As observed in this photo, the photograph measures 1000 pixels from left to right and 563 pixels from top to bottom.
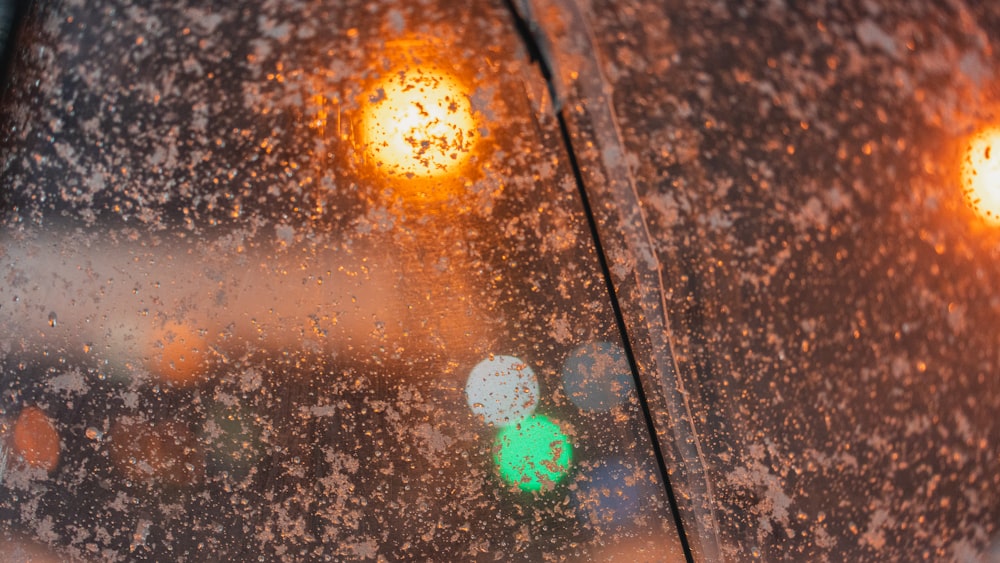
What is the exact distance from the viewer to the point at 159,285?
0.52m

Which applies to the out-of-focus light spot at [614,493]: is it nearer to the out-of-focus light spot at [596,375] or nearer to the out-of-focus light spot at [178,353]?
the out-of-focus light spot at [596,375]

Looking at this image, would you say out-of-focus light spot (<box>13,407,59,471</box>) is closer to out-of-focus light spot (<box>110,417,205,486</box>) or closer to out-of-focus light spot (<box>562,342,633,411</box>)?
out-of-focus light spot (<box>110,417,205,486</box>)

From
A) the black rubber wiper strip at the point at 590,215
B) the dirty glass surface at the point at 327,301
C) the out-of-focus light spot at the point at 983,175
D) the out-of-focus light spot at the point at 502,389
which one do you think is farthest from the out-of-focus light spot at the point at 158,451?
the out-of-focus light spot at the point at 983,175

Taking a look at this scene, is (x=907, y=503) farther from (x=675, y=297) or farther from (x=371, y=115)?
(x=371, y=115)

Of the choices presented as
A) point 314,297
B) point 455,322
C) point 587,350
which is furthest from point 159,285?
point 587,350

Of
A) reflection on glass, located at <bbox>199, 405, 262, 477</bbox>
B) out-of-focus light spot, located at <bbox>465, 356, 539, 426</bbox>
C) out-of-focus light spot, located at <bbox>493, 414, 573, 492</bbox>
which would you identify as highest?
out-of-focus light spot, located at <bbox>465, 356, 539, 426</bbox>

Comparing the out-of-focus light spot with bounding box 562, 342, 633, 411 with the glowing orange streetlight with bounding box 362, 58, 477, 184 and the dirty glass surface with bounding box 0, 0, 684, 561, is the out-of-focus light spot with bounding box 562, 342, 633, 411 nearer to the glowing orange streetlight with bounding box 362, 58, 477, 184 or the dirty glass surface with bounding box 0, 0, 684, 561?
the dirty glass surface with bounding box 0, 0, 684, 561

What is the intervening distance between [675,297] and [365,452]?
0.27m

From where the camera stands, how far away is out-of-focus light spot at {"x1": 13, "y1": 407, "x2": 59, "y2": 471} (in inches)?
21.9

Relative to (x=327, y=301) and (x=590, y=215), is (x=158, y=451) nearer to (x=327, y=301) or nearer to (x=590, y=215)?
(x=327, y=301)

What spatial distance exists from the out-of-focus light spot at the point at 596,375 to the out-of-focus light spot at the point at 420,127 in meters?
0.17

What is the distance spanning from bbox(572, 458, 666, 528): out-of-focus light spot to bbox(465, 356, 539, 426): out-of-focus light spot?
8 cm

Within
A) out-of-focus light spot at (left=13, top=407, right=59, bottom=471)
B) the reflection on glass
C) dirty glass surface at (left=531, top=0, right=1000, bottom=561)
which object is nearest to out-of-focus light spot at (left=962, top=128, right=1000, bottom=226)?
dirty glass surface at (left=531, top=0, right=1000, bottom=561)

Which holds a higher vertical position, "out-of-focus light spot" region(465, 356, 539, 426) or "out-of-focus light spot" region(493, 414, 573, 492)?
"out-of-focus light spot" region(465, 356, 539, 426)
